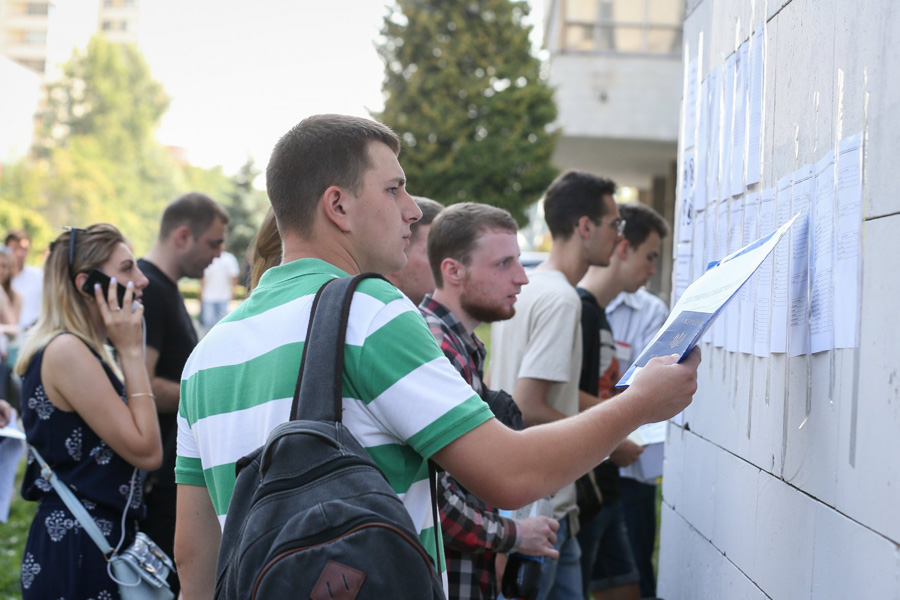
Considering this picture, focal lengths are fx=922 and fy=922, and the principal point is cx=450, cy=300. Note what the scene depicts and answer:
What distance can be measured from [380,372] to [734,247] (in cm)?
151

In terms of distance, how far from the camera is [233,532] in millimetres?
1646

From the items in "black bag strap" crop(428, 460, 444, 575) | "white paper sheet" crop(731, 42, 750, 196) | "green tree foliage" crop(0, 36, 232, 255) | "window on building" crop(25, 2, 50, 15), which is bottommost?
"black bag strap" crop(428, 460, 444, 575)

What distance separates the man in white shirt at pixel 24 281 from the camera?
9.66 meters

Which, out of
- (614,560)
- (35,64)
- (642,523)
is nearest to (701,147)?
(614,560)

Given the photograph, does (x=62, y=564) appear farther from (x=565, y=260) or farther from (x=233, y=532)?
(x=565, y=260)

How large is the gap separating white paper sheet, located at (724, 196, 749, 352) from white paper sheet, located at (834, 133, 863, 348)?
0.71m

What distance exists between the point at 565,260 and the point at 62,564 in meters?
2.66

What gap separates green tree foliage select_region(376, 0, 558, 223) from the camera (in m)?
27.6

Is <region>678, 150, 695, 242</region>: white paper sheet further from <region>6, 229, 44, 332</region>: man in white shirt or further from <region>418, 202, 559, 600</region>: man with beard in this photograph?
<region>6, 229, 44, 332</region>: man in white shirt

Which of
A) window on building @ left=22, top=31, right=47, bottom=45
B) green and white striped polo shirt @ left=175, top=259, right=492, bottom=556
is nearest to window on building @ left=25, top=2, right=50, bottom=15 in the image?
window on building @ left=22, top=31, right=47, bottom=45

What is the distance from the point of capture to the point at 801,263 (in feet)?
7.10

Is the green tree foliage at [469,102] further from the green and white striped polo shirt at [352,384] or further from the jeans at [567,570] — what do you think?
the green and white striped polo shirt at [352,384]

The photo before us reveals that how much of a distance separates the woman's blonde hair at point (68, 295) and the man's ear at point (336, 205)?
6.63 feet

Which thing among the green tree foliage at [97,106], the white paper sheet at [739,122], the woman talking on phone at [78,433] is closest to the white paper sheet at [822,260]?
the white paper sheet at [739,122]
